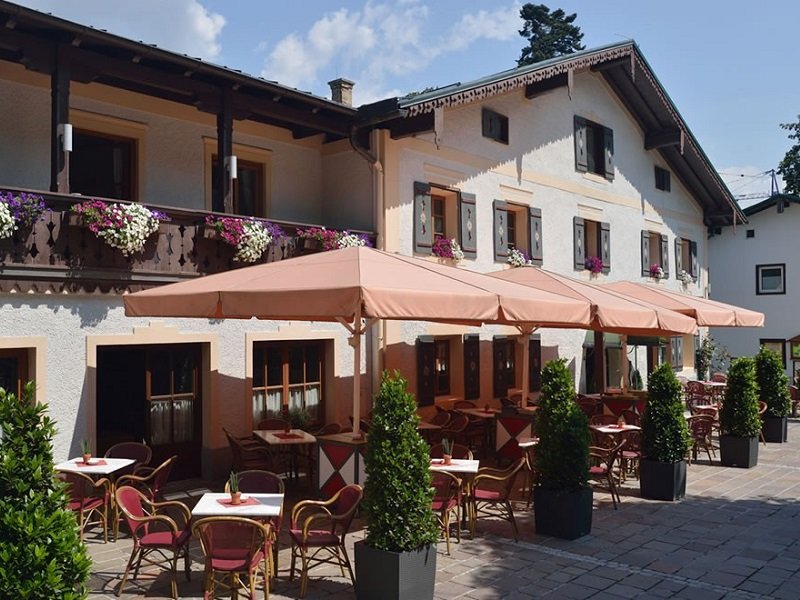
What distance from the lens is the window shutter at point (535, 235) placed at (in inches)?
672

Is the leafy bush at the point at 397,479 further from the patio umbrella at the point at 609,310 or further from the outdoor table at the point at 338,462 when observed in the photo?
the patio umbrella at the point at 609,310

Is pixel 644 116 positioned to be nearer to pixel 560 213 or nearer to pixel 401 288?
pixel 560 213

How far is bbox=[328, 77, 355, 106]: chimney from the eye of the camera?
15.0 metres

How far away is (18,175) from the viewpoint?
10117mm

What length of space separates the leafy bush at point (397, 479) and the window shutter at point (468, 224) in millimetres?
8974

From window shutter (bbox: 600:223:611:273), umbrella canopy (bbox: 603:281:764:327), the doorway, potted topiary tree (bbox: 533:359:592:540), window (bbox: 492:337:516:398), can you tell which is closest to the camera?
potted topiary tree (bbox: 533:359:592:540)

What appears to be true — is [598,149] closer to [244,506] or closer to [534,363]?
[534,363]

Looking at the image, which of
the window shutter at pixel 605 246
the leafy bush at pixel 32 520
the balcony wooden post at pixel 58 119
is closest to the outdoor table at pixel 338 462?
the leafy bush at pixel 32 520

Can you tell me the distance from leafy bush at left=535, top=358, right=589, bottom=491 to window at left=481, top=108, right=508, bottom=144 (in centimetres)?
861

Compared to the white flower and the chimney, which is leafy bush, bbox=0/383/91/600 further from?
the chimney

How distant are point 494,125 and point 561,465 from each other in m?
9.78

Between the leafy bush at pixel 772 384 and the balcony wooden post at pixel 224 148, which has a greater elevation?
the balcony wooden post at pixel 224 148

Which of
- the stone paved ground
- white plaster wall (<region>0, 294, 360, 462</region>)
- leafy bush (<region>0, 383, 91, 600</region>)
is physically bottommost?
the stone paved ground

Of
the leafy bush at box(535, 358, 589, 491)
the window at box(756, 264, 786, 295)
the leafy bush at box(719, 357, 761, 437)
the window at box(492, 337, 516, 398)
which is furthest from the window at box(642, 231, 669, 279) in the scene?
the leafy bush at box(535, 358, 589, 491)
